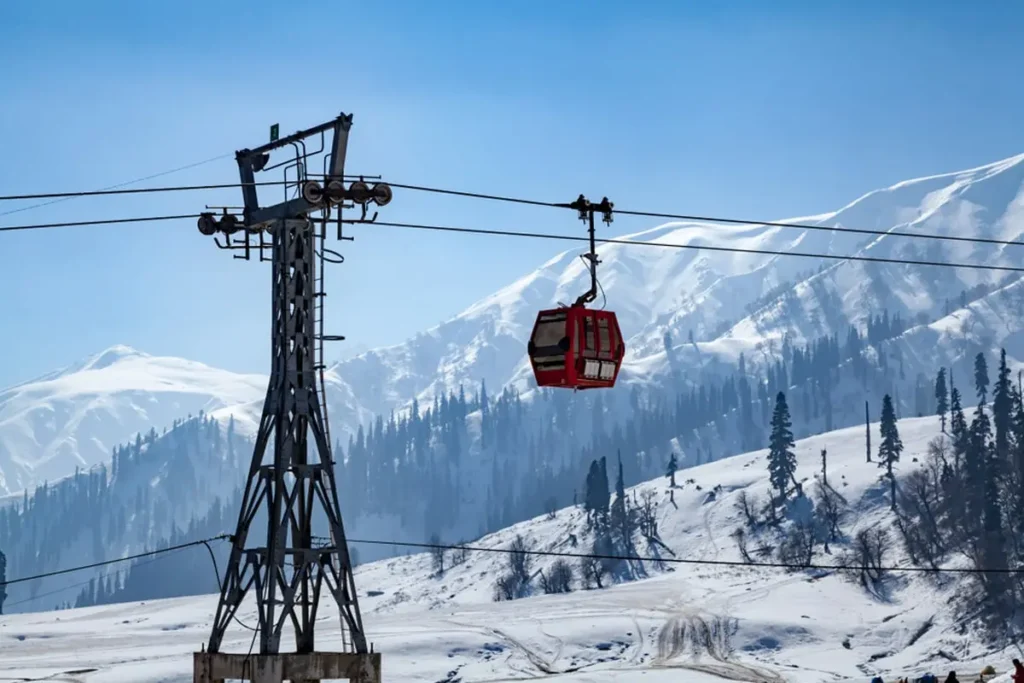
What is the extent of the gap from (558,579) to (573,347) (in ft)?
471

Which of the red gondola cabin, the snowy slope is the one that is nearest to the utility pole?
the red gondola cabin

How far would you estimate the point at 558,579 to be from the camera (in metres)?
176

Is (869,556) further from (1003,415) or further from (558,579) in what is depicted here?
(1003,415)

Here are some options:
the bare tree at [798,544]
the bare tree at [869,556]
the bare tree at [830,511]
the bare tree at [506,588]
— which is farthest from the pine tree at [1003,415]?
the bare tree at [506,588]

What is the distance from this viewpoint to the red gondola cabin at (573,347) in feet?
115

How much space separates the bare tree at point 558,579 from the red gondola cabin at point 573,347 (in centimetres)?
13688

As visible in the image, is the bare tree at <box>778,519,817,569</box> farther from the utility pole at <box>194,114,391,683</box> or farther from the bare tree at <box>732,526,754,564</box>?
the utility pole at <box>194,114,391,683</box>

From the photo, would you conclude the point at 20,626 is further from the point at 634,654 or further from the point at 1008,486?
the point at 1008,486

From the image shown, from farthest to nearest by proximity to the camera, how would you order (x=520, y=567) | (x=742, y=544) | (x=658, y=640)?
(x=520, y=567), (x=742, y=544), (x=658, y=640)

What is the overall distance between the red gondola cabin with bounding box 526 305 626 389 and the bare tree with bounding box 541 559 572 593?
449ft

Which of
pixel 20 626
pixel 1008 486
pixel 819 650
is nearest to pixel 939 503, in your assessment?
pixel 1008 486

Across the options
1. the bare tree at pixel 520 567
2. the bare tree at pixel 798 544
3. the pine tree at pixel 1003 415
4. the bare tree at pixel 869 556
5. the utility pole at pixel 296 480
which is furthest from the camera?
the bare tree at pixel 520 567

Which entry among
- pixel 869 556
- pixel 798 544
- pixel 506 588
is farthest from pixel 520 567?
pixel 869 556

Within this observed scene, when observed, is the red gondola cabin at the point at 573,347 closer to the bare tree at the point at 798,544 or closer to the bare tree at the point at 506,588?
the bare tree at the point at 798,544
